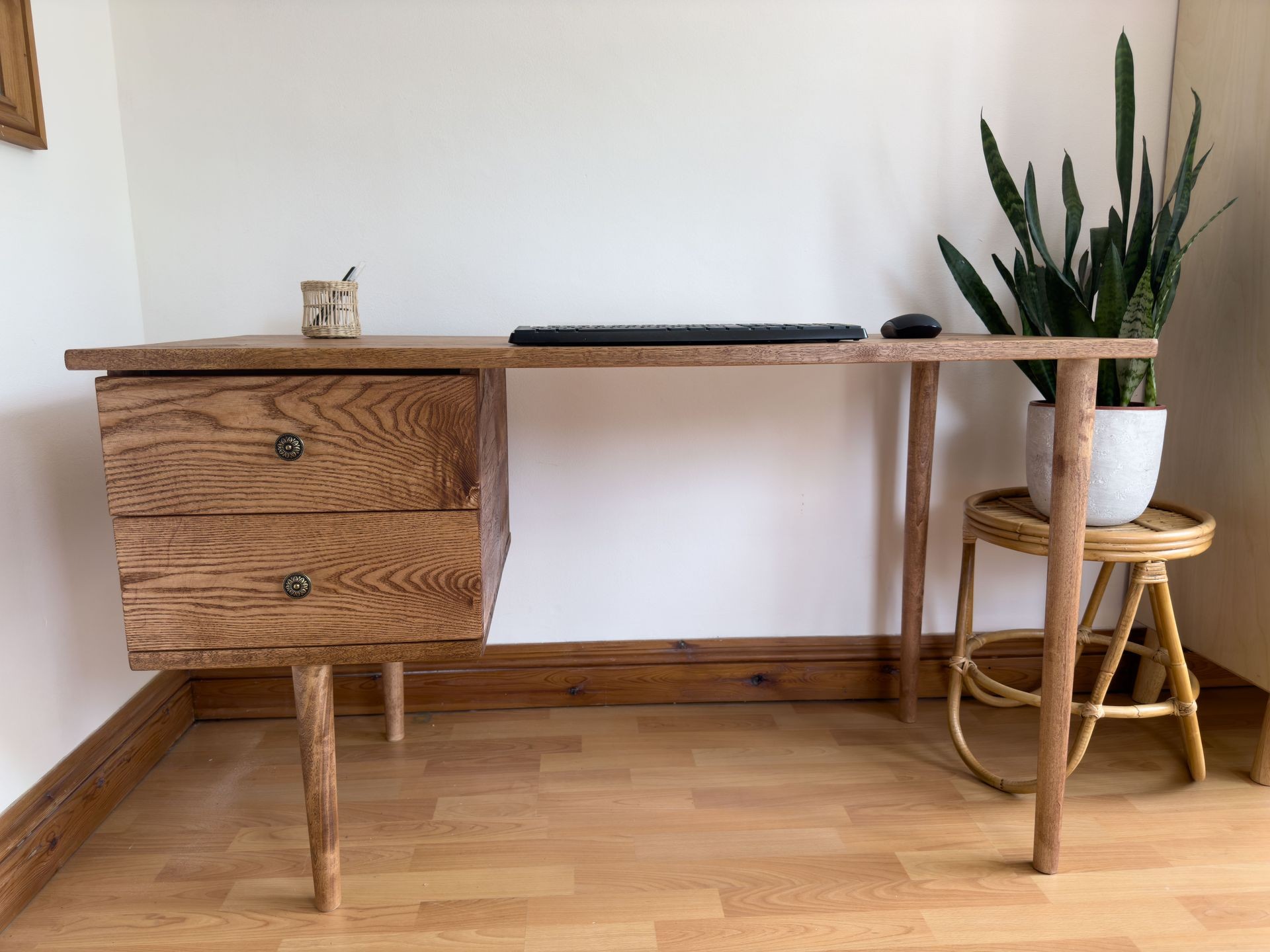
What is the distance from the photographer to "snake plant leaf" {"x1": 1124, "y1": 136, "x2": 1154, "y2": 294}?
1.36 meters

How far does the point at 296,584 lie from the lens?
3.27 feet

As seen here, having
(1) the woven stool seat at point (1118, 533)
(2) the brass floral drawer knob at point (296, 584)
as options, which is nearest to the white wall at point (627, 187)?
(1) the woven stool seat at point (1118, 533)

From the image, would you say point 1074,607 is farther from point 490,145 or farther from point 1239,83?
point 490,145

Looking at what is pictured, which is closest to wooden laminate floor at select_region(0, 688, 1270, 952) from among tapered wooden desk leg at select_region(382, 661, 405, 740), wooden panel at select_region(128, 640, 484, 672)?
tapered wooden desk leg at select_region(382, 661, 405, 740)

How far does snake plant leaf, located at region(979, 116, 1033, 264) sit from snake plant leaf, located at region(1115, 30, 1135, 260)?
6.1 inches

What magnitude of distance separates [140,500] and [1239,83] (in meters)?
1.85

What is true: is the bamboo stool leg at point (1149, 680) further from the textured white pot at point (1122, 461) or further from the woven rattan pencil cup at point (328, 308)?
the woven rattan pencil cup at point (328, 308)

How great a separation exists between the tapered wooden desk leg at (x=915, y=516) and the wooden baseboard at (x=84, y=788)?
141 cm

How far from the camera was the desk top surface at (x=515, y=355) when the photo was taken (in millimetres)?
931

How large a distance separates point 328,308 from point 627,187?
2.05ft

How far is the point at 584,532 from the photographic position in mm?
1667

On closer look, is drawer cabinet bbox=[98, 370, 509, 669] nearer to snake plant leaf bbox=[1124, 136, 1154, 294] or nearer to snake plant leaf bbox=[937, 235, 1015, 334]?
snake plant leaf bbox=[937, 235, 1015, 334]

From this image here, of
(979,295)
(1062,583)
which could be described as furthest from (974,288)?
(1062,583)

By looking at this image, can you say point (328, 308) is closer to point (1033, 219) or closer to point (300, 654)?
point (300, 654)
